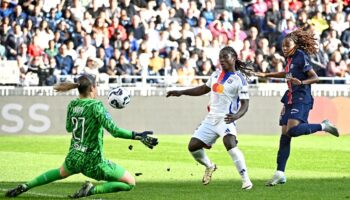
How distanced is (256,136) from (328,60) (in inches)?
154

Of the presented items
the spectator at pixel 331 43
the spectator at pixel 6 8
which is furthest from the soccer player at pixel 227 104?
the spectator at pixel 331 43

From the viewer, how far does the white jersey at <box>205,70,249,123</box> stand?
50.2ft

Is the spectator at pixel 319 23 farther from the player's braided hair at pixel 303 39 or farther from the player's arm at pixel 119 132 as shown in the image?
the player's arm at pixel 119 132

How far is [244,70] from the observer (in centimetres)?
1564

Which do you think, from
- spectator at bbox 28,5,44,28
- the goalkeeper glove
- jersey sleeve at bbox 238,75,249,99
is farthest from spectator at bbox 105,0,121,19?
the goalkeeper glove

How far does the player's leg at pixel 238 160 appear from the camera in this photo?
1502cm

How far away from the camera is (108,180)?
42.9 feet

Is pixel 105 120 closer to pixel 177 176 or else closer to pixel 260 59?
pixel 177 176

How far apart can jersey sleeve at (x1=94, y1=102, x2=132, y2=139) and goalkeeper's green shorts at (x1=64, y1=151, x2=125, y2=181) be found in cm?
41

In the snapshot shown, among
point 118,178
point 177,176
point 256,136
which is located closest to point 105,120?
point 118,178

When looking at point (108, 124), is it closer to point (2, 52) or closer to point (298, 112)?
point (298, 112)

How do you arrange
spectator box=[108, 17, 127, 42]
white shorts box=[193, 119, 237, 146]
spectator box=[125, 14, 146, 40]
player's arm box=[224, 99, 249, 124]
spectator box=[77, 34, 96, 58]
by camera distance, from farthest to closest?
spectator box=[125, 14, 146, 40] → spectator box=[108, 17, 127, 42] → spectator box=[77, 34, 96, 58] → white shorts box=[193, 119, 237, 146] → player's arm box=[224, 99, 249, 124]

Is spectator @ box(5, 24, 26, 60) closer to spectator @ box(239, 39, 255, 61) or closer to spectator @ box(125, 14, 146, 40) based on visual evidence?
spectator @ box(125, 14, 146, 40)

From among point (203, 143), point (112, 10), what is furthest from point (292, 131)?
point (112, 10)
